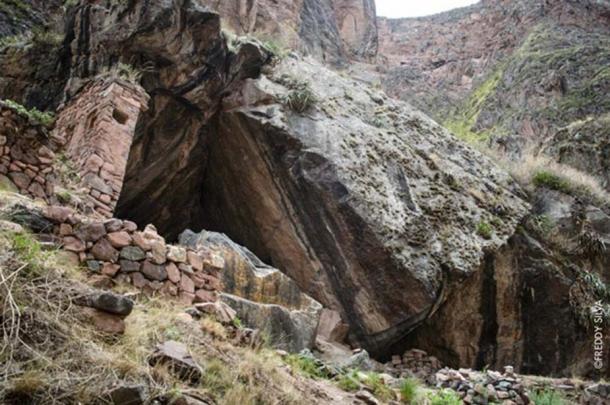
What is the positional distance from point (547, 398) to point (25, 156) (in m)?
8.82

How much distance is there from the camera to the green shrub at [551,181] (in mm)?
13836

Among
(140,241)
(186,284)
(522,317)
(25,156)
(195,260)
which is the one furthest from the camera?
(522,317)

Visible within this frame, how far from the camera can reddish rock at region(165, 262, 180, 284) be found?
553cm

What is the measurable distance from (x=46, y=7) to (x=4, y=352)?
14466 mm

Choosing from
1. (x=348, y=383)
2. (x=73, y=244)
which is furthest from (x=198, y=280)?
(x=348, y=383)

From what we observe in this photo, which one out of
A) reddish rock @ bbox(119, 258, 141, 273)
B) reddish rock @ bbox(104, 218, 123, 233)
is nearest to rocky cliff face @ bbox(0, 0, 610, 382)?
reddish rock @ bbox(119, 258, 141, 273)

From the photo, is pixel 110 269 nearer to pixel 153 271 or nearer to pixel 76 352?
pixel 153 271

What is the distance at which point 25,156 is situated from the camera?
7.26m

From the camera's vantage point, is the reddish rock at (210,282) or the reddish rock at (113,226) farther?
the reddish rock at (210,282)

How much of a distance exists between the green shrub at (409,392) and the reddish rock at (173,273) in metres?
3.02

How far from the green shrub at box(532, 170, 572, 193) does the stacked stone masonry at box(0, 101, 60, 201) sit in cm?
1185

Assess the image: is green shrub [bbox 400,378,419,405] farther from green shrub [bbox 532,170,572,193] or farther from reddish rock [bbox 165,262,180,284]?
green shrub [bbox 532,170,572,193]

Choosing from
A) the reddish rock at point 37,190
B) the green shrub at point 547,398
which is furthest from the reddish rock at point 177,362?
the green shrub at point 547,398

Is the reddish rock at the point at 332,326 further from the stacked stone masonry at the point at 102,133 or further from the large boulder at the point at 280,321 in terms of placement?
the stacked stone masonry at the point at 102,133
